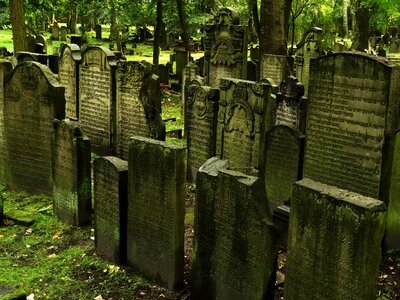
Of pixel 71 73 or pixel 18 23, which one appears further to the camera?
pixel 18 23

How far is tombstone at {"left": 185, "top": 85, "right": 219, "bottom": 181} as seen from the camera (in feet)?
31.4

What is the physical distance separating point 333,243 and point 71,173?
4.42 meters

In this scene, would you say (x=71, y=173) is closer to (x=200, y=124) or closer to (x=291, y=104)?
(x=200, y=124)

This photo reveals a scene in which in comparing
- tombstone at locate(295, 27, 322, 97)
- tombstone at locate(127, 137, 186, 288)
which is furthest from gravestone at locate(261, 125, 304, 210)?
tombstone at locate(295, 27, 322, 97)

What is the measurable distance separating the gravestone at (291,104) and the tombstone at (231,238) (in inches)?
214

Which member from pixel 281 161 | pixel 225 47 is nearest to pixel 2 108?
pixel 281 161

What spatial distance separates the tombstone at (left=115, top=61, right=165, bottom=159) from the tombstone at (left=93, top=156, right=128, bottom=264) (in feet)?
11.7

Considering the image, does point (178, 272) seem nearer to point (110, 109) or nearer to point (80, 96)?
point (110, 109)

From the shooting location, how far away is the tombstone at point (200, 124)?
31.4 ft

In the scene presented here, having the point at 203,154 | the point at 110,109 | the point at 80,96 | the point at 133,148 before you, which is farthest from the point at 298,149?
the point at 80,96

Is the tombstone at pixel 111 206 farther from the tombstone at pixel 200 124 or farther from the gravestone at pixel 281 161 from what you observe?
the tombstone at pixel 200 124

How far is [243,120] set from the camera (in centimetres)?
875

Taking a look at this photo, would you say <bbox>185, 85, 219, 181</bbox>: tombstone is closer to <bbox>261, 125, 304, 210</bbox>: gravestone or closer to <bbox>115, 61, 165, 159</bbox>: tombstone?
<bbox>115, 61, 165, 159</bbox>: tombstone

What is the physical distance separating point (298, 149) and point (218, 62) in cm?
693
